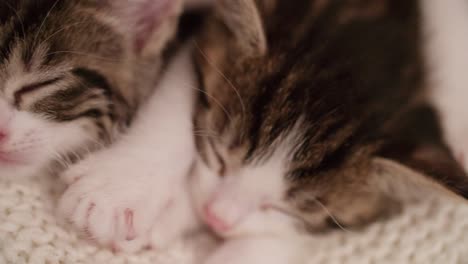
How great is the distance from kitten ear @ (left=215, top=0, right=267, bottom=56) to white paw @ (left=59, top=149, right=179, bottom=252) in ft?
1.06

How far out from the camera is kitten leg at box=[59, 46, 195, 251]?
104 centimetres

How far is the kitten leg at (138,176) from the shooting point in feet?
3.42

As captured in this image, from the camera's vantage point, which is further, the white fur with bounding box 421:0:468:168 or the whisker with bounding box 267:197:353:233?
the white fur with bounding box 421:0:468:168

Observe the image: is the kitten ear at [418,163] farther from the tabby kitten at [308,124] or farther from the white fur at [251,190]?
the white fur at [251,190]

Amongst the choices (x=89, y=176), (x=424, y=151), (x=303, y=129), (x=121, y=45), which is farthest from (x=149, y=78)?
(x=424, y=151)

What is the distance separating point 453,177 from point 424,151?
0.32ft

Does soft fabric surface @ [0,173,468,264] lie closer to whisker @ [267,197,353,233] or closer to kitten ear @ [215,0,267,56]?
whisker @ [267,197,353,233]

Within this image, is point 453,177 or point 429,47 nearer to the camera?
point 453,177

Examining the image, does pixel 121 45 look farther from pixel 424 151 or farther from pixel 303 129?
pixel 424 151

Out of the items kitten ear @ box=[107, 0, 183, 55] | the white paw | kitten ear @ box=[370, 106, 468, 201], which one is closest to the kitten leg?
the white paw

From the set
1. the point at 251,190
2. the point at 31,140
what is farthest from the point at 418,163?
the point at 31,140

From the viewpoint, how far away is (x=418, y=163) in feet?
3.29

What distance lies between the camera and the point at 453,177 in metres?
0.96

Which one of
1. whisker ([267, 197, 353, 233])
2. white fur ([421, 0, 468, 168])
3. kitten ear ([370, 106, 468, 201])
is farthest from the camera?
white fur ([421, 0, 468, 168])
